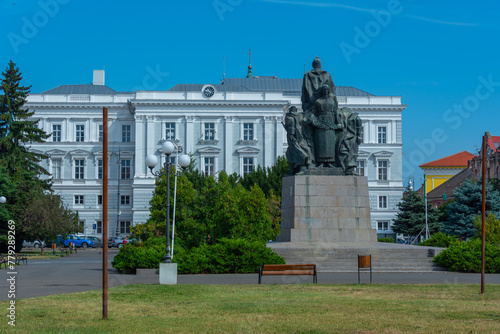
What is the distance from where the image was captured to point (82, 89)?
93.4 metres

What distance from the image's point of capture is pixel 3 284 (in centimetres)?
2100

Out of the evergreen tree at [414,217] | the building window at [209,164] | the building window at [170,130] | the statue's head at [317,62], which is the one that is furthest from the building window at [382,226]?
the statue's head at [317,62]

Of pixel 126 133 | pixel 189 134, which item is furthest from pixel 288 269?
pixel 126 133

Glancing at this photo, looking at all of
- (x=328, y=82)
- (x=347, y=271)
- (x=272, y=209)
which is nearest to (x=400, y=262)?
(x=347, y=271)

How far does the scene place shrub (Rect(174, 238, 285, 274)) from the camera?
23.3 m

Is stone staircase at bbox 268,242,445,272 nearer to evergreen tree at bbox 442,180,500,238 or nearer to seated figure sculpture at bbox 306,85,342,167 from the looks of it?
seated figure sculpture at bbox 306,85,342,167

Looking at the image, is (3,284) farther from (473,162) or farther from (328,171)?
(473,162)

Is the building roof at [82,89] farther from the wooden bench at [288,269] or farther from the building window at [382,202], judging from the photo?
the wooden bench at [288,269]

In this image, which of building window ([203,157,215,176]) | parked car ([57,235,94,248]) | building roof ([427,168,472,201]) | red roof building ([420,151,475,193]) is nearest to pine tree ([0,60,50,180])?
parked car ([57,235,94,248])

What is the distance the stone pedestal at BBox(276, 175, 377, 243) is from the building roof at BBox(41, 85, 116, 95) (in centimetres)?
6740

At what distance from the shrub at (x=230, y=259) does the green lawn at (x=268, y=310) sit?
17.3ft

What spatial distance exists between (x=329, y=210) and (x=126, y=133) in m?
65.7

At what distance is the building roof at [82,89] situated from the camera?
3639 inches

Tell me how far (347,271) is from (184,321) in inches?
530
